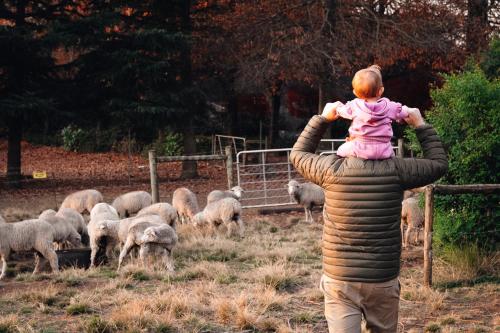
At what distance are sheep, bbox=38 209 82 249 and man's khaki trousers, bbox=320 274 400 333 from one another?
813cm

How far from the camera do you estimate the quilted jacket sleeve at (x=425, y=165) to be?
4500mm

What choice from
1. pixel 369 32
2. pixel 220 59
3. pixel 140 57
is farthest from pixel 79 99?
pixel 369 32

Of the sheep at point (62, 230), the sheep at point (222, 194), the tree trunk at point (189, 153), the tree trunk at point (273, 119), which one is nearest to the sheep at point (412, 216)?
the sheep at point (222, 194)

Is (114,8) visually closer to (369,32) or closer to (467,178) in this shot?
(369,32)

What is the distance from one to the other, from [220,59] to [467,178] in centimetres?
1579

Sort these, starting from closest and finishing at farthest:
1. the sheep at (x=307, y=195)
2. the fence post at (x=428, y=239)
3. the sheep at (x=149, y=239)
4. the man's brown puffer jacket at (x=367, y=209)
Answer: the man's brown puffer jacket at (x=367, y=209), the fence post at (x=428, y=239), the sheep at (x=149, y=239), the sheep at (x=307, y=195)

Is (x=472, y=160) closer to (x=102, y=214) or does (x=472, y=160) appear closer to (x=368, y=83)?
(x=368, y=83)

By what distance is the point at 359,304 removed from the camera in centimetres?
454

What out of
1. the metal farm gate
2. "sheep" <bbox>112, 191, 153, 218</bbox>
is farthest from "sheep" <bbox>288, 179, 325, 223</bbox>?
"sheep" <bbox>112, 191, 153, 218</bbox>

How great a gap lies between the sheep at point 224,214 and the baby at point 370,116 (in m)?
9.64

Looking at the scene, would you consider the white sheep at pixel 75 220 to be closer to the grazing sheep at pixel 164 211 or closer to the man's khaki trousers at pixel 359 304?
the grazing sheep at pixel 164 211

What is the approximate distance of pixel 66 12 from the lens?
2356cm

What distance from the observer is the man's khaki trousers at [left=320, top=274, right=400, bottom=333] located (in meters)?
4.50

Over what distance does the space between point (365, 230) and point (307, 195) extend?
478 inches
